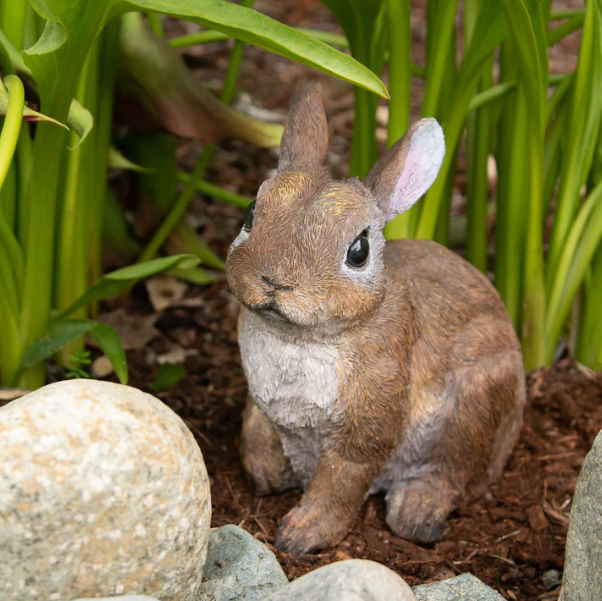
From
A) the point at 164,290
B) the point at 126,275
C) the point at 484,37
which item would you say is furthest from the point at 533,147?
the point at 164,290

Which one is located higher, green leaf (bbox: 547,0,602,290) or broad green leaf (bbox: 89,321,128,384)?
green leaf (bbox: 547,0,602,290)

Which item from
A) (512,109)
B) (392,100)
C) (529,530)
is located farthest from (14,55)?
(529,530)

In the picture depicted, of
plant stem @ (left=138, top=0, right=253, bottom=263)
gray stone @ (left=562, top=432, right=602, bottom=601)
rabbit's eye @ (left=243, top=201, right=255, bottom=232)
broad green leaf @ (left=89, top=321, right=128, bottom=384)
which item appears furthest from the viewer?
plant stem @ (left=138, top=0, right=253, bottom=263)

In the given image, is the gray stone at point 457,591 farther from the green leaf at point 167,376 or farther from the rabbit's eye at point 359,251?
the green leaf at point 167,376

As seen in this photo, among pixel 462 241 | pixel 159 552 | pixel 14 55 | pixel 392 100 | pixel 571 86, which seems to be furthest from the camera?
pixel 462 241

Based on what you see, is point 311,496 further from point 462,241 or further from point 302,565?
point 462,241

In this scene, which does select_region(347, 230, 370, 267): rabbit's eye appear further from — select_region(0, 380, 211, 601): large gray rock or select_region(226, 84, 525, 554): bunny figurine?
select_region(0, 380, 211, 601): large gray rock

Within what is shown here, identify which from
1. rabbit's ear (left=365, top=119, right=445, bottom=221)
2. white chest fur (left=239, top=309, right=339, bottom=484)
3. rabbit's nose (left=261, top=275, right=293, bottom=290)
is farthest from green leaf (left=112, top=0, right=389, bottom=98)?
white chest fur (left=239, top=309, right=339, bottom=484)
